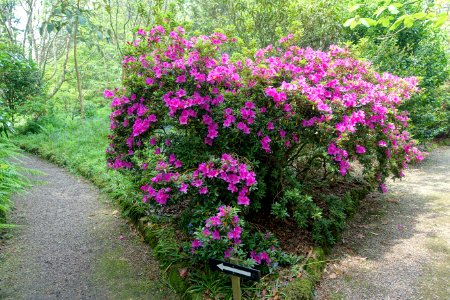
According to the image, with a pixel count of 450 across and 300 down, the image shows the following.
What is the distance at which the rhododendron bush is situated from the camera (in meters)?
2.67

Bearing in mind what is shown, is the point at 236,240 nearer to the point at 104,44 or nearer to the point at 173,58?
the point at 173,58

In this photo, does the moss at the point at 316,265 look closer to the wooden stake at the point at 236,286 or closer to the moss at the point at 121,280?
the wooden stake at the point at 236,286

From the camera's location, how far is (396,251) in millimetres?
3438

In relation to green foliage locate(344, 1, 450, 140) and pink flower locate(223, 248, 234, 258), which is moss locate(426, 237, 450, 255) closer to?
pink flower locate(223, 248, 234, 258)

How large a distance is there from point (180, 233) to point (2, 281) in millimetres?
1617

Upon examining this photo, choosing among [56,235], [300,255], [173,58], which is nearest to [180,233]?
[300,255]

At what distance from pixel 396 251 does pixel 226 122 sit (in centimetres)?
221

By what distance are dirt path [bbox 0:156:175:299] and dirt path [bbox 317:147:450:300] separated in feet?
→ 5.20

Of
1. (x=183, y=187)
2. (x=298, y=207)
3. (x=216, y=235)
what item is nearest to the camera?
(x=216, y=235)

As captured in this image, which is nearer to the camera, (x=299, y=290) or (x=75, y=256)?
(x=299, y=290)

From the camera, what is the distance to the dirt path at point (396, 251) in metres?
2.83

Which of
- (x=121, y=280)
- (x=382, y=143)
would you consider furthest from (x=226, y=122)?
(x=382, y=143)

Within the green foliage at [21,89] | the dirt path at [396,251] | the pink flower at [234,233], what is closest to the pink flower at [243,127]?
the pink flower at [234,233]

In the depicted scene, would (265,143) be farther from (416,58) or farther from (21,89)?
(21,89)
